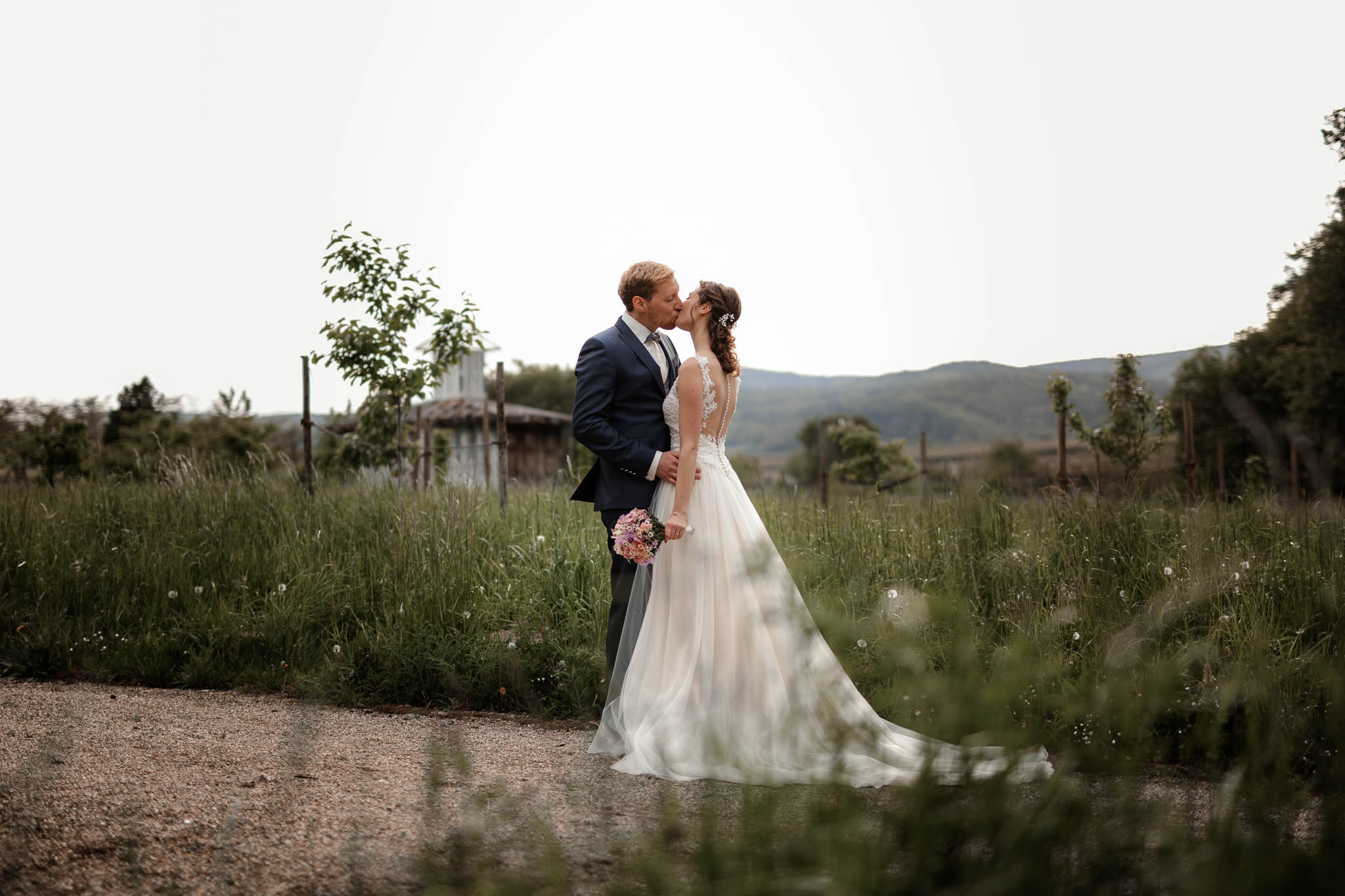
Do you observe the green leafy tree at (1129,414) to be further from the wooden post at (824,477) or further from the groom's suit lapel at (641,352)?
the groom's suit lapel at (641,352)

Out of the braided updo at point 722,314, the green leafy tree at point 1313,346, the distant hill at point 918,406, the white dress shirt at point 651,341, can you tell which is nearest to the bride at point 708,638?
the braided updo at point 722,314

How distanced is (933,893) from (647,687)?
267 centimetres

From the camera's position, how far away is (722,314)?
432 centimetres

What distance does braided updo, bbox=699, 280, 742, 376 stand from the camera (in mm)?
4312

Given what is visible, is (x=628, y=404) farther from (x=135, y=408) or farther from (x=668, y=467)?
(x=135, y=408)

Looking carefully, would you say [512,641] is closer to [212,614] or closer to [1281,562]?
[212,614]

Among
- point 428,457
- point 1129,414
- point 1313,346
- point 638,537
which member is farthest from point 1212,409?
point 638,537

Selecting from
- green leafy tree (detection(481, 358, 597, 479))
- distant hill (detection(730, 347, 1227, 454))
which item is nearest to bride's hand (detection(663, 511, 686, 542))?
green leafy tree (detection(481, 358, 597, 479))

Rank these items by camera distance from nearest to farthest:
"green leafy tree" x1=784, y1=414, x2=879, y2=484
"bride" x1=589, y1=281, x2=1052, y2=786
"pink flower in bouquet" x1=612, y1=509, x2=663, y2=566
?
1. "bride" x1=589, y1=281, x2=1052, y2=786
2. "pink flower in bouquet" x1=612, y1=509, x2=663, y2=566
3. "green leafy tree" x1=784, y1=414, x2=879, y2=484

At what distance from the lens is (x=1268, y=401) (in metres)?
31.4

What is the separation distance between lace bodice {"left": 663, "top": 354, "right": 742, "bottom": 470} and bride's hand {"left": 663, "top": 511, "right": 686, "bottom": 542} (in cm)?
32

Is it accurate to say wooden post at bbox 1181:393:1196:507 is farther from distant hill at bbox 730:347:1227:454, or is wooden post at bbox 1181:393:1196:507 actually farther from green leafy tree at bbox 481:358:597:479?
distant hill at bbox 730:347:1227:454

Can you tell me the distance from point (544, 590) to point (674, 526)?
204 centimetres

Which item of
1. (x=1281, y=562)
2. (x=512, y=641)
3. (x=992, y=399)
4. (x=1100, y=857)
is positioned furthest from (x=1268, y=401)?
(x=992, y=399)
